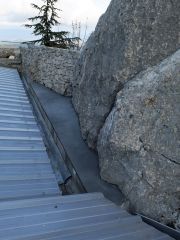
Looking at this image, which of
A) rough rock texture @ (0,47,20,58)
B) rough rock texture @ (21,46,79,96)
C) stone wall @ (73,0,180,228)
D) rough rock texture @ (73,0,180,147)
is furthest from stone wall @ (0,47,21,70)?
rough rock texture @ (73,0,180,147)

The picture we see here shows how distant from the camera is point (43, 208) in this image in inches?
126

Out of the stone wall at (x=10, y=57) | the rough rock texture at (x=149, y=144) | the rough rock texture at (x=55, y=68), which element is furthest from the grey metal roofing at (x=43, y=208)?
the stone wall at (x=10, y=57)

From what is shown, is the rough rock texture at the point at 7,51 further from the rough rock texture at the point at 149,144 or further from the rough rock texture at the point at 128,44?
the rough rock texture at the point at 149,144

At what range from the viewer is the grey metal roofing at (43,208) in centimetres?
273

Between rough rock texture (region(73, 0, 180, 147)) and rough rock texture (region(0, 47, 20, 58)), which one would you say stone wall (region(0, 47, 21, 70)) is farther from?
rough rock texture (region(73, 0, 180, 147))

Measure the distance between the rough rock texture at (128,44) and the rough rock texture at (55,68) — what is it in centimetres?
246

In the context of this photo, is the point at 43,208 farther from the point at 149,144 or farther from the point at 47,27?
the point at 47,27

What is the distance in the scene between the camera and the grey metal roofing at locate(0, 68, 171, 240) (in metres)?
2.73

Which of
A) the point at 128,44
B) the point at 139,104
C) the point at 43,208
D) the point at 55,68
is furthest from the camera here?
the point at 55,68

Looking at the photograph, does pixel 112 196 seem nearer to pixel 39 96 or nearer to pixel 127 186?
pixel 127 186

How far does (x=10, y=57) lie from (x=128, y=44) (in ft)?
25.0

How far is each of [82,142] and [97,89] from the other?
759 millimetres

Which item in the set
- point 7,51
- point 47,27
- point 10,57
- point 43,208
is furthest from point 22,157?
point 47,27

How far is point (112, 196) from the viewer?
3.61m
